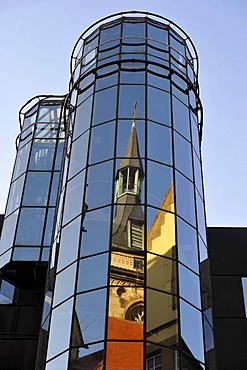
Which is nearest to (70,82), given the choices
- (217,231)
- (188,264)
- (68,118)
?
(68,118)

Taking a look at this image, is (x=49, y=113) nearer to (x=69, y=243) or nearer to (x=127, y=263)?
(x=69, y=243)

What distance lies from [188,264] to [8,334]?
9096 millimetres

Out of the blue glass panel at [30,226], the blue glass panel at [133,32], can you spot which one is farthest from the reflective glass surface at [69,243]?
the blue glass panel at [133,32]

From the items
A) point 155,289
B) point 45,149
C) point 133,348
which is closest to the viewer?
point 133,348

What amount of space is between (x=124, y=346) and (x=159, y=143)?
322 inches

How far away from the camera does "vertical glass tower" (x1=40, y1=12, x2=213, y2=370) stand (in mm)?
15383

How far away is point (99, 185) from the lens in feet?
61.9

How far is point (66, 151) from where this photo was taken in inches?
879

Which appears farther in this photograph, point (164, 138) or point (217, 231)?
point (217, 231)

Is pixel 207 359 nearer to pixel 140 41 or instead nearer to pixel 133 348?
pixel 133 348

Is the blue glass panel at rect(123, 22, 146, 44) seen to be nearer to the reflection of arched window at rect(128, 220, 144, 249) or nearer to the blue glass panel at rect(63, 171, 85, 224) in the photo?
the blue glass panel at rect(63, 171, 85, 224)

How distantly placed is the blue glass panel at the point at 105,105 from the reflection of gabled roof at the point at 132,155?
138 centimetres

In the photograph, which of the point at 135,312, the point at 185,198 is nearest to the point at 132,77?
the point at 185,198

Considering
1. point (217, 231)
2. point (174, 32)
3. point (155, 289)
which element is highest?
point (174, 32)
